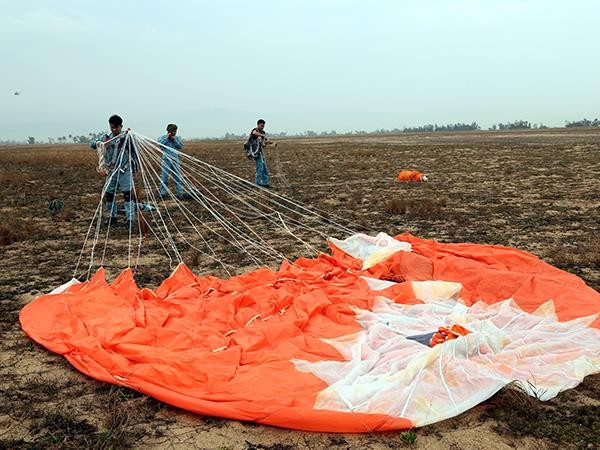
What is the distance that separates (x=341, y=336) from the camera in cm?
336

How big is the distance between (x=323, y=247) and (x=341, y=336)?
2786 millimetres

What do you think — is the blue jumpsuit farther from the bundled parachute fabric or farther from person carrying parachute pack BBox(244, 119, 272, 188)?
person carrying parachute pack BBox(244, 119, 272, 188)

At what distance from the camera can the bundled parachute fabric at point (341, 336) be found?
8.29 feet

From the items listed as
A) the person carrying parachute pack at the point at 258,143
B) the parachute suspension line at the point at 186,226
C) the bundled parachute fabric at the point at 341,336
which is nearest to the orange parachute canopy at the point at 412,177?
the person carrying parachute pack at the point at 258,143

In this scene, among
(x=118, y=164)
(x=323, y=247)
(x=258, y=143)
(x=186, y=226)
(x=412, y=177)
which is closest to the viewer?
(x=323, y=247)

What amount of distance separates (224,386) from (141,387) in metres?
0.47

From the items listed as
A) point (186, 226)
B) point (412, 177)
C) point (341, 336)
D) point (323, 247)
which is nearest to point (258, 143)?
point (186, 226)

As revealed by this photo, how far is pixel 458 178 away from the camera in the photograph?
12367mm

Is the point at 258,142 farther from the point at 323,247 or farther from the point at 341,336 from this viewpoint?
the point at 341,336

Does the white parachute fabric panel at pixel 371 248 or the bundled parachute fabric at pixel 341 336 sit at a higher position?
the white parachute fabric panel at pixel 371 248

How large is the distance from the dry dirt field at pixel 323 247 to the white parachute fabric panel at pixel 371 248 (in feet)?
3.82

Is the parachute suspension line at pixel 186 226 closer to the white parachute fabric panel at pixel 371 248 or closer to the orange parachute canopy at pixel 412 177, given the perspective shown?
the white parachute fabric panel at pixel 371 248

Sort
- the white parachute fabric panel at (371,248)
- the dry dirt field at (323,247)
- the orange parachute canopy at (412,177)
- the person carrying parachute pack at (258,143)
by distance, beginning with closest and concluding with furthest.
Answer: the dry dirt field at (323,247), the white parachute fabric panel at (371,248), the person carrying parachute pack at (258,143), the orange parachute canopy at (412,177)

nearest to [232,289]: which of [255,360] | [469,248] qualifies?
[255,360]
